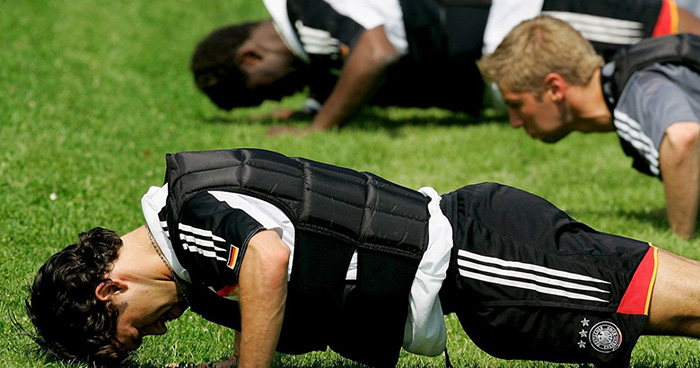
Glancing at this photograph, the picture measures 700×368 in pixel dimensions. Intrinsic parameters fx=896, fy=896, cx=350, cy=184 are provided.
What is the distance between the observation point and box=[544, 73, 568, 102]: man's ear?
511 centimetres

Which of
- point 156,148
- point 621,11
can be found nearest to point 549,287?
point 621,11

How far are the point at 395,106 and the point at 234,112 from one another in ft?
5.12

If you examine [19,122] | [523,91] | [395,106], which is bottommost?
[395,106]

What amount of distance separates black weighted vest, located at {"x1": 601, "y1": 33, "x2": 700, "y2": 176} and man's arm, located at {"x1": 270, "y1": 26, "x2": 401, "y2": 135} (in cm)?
251

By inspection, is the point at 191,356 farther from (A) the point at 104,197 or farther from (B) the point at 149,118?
(B) the point at 149,118

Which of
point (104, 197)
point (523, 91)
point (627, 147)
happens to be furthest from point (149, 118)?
point (627, 147)

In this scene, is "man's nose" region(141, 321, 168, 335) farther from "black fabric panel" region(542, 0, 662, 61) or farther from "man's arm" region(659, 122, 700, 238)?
"black fabric panel" region(542, 0, 662, 61)

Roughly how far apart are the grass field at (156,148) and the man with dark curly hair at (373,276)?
52cm

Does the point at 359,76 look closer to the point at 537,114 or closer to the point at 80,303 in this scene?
the point at 537,114

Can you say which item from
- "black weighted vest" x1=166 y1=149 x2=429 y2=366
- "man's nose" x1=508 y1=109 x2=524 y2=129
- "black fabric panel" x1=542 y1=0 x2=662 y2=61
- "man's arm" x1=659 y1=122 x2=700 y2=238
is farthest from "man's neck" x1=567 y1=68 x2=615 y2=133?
"black weighted vest" x1=166 y1=149 x2=429 y2=366

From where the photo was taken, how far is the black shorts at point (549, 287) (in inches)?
128

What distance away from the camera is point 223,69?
26.2ft

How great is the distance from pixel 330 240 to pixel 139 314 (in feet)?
2.56

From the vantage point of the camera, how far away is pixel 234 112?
8.49 m
